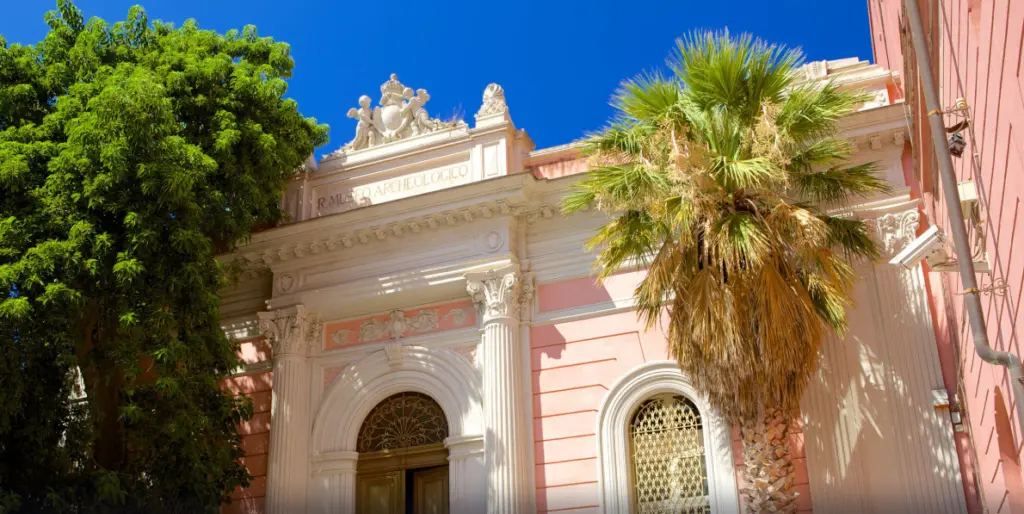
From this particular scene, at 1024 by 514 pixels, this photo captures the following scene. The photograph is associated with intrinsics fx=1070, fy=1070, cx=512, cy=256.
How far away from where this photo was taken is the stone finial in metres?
15.9

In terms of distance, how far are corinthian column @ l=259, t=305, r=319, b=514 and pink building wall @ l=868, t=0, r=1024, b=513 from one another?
855 centimetres

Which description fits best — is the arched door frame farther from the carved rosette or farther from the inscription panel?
the carved rosette

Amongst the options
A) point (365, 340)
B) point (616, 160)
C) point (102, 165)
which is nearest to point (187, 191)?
point (102, 165)

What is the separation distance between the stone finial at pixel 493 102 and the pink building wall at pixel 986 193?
555cm

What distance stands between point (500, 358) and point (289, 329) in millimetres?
3363

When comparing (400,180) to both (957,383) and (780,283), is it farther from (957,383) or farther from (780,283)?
(957,383)

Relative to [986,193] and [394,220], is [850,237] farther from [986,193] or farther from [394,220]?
[394,220]

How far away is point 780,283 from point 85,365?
8316mm

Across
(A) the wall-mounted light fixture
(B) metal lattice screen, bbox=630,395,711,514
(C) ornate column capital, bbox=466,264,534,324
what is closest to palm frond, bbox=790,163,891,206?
(A) the wall-mounted light fixture

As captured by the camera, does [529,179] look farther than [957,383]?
Yes

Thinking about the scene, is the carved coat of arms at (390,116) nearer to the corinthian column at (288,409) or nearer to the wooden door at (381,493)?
the corinthian column at (288,409)

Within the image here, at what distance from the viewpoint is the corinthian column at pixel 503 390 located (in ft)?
44.3

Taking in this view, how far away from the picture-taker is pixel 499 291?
577 inches

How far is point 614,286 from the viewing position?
1444 cm
